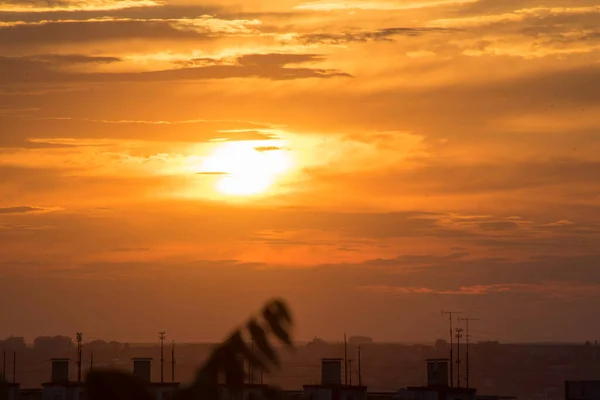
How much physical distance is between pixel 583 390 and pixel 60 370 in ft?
97.2

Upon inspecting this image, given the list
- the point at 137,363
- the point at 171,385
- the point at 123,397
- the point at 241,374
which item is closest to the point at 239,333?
the point at 241,374

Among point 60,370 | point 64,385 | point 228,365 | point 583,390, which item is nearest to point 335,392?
point 583,390

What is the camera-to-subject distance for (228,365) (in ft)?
35.3

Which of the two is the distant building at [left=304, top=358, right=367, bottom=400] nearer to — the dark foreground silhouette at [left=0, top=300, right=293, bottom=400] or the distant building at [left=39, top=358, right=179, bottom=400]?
the distant building at [left=39, top=358, right=179, bottom=400]

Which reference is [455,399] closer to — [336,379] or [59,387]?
[336,379]

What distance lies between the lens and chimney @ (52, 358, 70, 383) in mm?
63438

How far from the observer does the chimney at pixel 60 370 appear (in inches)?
2498

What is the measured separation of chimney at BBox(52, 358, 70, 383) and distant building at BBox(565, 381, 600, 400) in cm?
2842

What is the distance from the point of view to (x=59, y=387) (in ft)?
199

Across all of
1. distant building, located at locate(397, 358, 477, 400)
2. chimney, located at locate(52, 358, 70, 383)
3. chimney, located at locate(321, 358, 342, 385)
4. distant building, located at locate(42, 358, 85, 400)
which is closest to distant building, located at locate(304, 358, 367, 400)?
chimney, located at locate(321, 358, 342, 385)

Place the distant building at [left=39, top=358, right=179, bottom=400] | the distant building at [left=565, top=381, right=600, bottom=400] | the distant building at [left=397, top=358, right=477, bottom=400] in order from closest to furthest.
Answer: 1. the distant building at [left=565, top=381, right=600, bottom=400]
2. the distant building at [left=39, top=358, right=179, bottom=400]
3. the distant building at [left=397, top=358, right=477, bottom=400]

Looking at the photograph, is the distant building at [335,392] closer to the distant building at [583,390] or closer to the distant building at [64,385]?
the distant building at [64,385]

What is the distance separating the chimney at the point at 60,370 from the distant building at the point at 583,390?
28.4m

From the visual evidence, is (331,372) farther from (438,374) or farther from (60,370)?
(60,370)
